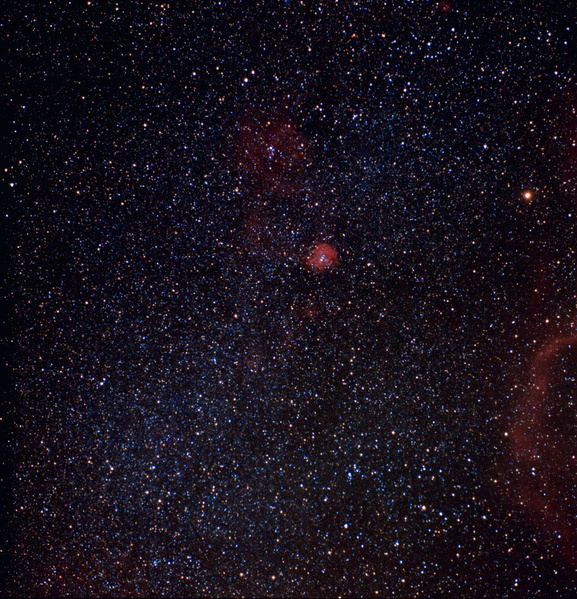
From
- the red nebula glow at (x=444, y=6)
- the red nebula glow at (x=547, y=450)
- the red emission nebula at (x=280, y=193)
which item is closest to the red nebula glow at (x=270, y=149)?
the red emission nebula at (x=280, y=193)

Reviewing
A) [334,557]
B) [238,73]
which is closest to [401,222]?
[238,73]

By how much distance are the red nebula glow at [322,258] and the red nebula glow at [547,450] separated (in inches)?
7.9

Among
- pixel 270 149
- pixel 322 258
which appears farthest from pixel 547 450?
pixel 270 149

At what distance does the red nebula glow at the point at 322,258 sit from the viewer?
37cm

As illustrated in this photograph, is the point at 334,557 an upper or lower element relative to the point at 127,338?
lower

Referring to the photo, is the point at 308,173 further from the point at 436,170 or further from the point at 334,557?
the point at 334,557

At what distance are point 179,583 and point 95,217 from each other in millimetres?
357

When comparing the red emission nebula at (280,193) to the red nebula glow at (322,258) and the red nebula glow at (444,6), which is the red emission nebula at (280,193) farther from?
the red nebula glow at (444,6)

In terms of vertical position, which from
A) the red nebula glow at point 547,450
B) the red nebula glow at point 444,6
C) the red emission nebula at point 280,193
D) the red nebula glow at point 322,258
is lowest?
the red nebula glow at point 547,450

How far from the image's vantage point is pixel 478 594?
0.36m

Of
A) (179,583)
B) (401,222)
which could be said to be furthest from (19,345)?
(401,222)

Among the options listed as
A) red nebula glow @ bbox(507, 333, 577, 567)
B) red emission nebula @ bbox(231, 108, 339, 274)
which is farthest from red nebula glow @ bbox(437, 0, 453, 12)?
red nebula glow @ bbox(507, 333, 577, 567)

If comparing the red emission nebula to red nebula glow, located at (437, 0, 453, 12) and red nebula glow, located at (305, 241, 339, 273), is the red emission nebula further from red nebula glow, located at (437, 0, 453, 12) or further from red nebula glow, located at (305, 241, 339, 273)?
red nebula glow, located at (437, 0, 453, 12)

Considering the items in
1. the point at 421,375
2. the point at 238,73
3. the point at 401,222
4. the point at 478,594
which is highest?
the point at 238,73
